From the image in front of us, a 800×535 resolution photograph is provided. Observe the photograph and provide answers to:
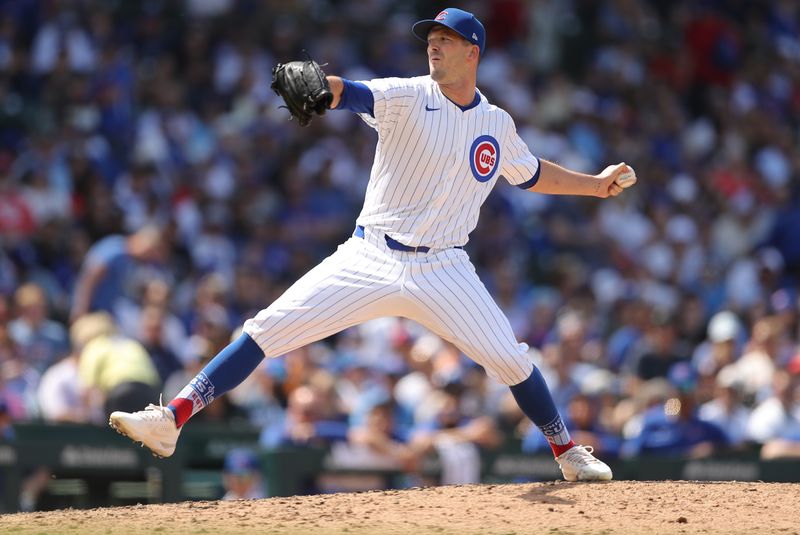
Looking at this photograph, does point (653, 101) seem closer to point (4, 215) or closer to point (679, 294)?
point (679, 294)

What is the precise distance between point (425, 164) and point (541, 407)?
1.19 m

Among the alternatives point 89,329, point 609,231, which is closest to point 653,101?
point 609,231

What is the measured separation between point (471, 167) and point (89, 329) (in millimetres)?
3824

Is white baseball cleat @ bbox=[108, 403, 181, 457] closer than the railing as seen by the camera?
Yes

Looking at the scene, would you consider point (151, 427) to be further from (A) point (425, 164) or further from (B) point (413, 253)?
(A) point (425, 164)

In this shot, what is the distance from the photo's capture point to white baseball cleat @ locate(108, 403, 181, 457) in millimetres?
5246

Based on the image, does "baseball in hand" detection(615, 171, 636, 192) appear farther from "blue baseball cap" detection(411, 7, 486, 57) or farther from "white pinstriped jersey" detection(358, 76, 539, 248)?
"blue baseball cap" detection(411, 7, 486, 57)

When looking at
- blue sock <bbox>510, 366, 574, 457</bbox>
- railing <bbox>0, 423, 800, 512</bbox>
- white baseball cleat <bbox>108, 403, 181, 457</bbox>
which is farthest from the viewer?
railing <bbox>0, 423, 800, 512</bbox>

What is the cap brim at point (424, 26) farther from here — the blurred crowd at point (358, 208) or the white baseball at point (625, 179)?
the blurred crowd at point (358, 208)

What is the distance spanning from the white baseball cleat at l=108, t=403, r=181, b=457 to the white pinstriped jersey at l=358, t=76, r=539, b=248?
111 cm

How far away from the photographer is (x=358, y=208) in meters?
12.3

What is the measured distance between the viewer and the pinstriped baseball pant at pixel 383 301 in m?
5.33

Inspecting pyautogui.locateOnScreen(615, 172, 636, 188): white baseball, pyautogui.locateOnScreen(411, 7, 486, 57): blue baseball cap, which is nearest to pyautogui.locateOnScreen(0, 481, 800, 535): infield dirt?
pyautogui.locateOnScreen(615, 172, 636, 188): white baseball

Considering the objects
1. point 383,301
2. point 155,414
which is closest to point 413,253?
point 383,301
